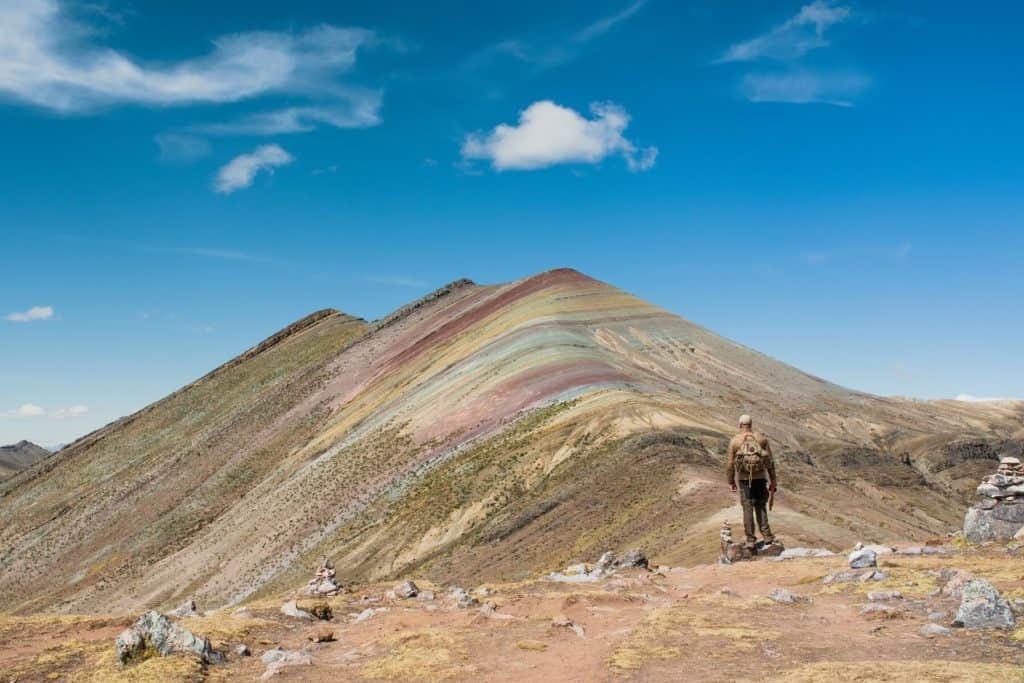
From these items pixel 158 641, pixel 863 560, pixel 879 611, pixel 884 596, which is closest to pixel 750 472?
pixel 863 560

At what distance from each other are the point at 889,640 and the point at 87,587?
52.1 metres

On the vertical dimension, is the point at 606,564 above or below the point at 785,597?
below

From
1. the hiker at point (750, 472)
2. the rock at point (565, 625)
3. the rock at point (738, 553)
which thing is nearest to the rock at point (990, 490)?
the hiker at point (750, 472)

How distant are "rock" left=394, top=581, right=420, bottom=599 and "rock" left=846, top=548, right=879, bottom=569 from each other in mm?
9405

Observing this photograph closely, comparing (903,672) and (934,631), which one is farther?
(934,631)

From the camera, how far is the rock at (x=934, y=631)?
35.6ft

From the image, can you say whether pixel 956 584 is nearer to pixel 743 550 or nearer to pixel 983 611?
pixel 983 611

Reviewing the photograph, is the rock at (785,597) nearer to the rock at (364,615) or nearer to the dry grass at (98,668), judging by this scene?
the rock at (364,615)

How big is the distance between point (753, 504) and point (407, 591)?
8.59m

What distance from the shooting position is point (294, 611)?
15.7 metres

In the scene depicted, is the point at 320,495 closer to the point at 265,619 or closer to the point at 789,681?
the point at 265,619

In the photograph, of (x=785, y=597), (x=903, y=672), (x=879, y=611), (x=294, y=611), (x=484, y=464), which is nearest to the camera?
(x=903, y=672)

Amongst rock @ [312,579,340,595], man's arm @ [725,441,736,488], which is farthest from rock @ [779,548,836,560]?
rock @ [312,579,340,595]

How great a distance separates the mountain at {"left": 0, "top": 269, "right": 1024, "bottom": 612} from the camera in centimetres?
3027
